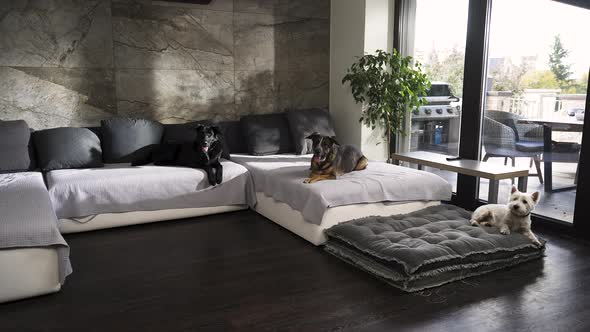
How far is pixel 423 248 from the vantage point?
9.62 ft

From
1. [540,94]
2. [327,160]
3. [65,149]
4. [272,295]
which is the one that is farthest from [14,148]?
[540,94]

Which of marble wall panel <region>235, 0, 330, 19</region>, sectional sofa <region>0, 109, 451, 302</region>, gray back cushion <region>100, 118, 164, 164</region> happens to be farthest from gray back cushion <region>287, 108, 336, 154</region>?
gray back cushion <region>100, 118, 164, 164</region>

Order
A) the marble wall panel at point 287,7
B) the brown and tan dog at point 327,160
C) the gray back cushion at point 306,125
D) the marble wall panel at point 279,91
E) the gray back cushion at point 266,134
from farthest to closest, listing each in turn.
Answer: the marble wall panel at point 279,91 → the marble wall panel at point 287,7 → the gray back cushion at point 306,125 → the gray back cushion at point 266,134 → the brown and tan dog at point 327,160

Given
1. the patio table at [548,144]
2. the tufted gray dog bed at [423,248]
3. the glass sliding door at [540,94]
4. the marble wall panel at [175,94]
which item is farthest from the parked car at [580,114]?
the marble wall panel at [175,94]

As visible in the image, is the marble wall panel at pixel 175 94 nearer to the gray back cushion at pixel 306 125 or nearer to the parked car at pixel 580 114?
the gray back cushion at pixel 306 125

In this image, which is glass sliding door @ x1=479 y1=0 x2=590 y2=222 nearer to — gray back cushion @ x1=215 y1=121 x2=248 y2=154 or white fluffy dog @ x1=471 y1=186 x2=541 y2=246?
white fluffy dog @ x1=471 y1=186 x2=541 y2=246

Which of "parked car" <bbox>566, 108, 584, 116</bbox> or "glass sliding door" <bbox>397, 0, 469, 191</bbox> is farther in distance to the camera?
"glass sliding door" <bbox>397, 0, 469, 191</bbox>

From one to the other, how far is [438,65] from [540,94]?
125 cm

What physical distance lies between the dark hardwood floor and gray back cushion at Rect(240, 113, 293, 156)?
1.68m

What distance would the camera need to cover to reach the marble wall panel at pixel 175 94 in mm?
4953

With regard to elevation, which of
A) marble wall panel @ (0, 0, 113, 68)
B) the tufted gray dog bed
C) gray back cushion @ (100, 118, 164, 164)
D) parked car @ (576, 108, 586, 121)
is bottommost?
the tufted gray dog bed

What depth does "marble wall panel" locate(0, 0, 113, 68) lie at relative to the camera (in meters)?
4.40

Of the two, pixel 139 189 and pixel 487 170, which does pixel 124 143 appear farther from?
pixel 487 170

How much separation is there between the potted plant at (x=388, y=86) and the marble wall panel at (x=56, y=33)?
2598 mm
